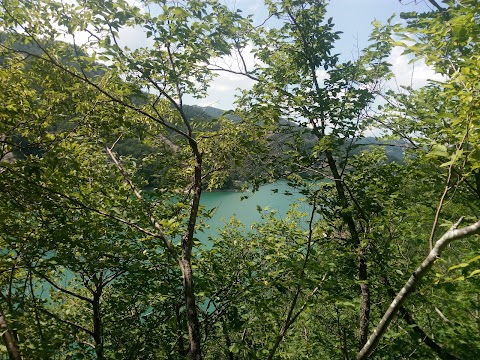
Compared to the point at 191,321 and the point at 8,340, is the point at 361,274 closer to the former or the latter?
the point at 191,321

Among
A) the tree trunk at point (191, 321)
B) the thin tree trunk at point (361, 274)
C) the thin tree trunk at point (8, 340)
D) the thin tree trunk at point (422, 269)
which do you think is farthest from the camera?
the thin tree trunk at point (361, 274)

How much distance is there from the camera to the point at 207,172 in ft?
13.0

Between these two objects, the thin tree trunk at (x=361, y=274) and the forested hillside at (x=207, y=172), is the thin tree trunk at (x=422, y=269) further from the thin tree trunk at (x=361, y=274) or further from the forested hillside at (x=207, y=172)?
the thin tree trunk at (x=361, y=274)

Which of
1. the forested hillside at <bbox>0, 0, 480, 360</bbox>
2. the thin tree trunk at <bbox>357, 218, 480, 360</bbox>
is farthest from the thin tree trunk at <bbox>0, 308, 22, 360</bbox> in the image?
the thin tree trunk at <bbox>357, 218, 480, 360</bbox>

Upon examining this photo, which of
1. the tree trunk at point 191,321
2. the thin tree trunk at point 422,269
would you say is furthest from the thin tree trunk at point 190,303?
the thin tree trunk at point 422,269

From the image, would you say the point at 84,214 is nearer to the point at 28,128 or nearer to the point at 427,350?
the point at 28,128

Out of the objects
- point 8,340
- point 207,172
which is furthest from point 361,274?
point 8,340

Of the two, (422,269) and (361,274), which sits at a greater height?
(361,274)

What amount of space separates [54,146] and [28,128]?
451mm

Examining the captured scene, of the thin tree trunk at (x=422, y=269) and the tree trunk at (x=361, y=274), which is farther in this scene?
the tree trunk at (x=361, y=274)

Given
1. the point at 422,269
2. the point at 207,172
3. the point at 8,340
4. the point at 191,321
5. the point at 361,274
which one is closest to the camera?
the point at 422,269

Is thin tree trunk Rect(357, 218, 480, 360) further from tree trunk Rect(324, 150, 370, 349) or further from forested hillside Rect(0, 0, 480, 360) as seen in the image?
tree trunk Rect(324, 150, 370, 349)

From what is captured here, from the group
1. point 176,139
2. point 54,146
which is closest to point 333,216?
point 176,139

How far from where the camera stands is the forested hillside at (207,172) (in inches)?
115
